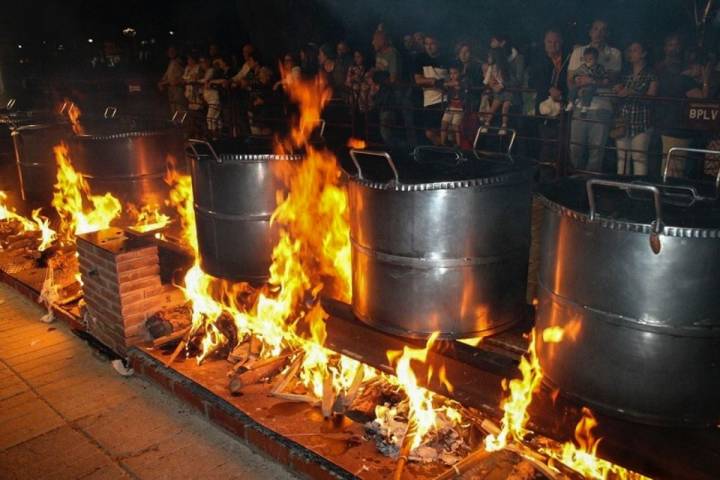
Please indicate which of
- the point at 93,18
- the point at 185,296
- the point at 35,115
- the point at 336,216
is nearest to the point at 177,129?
the point at 185,296

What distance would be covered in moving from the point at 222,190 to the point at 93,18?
19614 millimetres

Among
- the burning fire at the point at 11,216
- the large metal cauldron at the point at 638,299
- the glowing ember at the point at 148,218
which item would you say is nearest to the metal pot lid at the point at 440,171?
the large metal cauldron at the point at 638,299

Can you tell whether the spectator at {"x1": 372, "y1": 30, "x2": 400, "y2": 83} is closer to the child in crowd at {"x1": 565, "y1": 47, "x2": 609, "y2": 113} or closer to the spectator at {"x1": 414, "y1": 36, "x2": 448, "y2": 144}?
the spectator at {"x1": 414, "y1": 36, "x2": 448, "y2": 144}

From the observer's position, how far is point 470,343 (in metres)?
5.09

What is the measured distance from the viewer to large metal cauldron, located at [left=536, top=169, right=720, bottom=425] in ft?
10.4

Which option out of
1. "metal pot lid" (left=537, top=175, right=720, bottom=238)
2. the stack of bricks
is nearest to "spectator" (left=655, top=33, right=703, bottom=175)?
"metal pot lid" (left=537, top=175, right=720, bottom=238)

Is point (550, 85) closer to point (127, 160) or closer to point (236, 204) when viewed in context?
point (236, 204)

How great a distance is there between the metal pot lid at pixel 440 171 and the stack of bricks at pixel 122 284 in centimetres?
255

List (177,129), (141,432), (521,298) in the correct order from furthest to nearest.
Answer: (177,129) < (141,432) < (521,298)

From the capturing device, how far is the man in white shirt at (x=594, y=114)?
25.6 ft

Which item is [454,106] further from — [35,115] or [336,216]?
[35,115]

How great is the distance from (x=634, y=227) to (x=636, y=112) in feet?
16.1

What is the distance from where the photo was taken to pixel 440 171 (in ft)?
15.1

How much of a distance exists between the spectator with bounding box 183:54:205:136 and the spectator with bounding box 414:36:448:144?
196 inches
